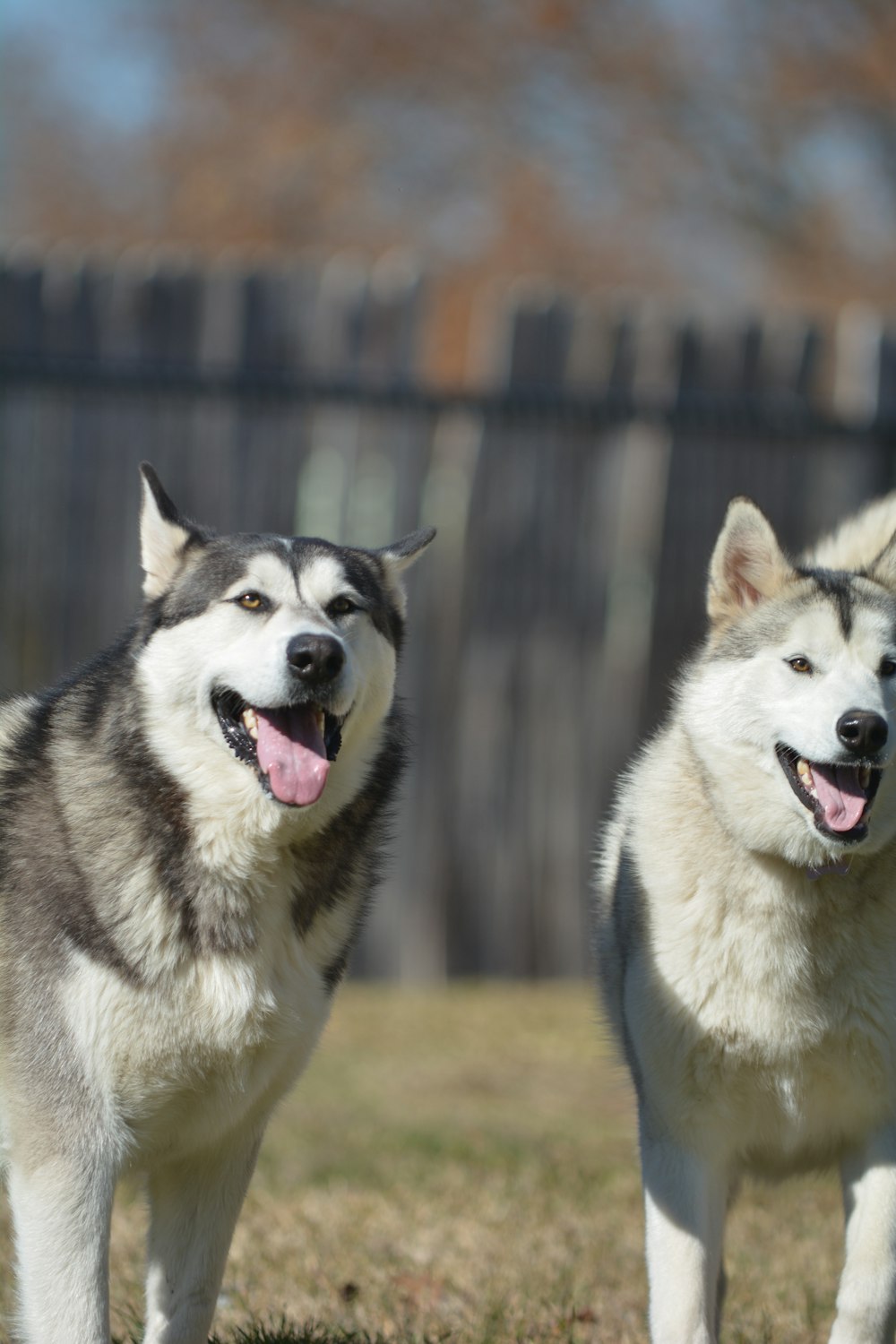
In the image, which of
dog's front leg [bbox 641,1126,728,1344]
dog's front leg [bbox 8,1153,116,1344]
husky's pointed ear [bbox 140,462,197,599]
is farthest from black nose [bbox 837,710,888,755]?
dog's front leg [bbox 8,1153,116,1344]

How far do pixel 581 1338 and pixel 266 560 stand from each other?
2233 mm

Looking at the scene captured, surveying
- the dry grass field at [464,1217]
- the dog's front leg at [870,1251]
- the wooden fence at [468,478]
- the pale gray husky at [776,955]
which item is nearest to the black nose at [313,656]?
the pale gray husky at [776,955]

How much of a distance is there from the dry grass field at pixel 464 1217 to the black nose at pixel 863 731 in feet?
5.10

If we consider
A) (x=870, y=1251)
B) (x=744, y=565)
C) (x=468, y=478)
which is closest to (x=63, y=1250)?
(x=870, y=1251)

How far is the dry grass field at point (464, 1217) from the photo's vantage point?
435cm

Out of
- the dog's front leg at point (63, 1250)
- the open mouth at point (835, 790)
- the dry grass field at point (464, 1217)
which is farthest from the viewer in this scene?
the dry grass field at point (464, 1217)

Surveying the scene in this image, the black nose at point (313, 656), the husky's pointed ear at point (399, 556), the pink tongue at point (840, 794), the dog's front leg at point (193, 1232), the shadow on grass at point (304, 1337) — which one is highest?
the husky's pointed ear at point (399, 556)

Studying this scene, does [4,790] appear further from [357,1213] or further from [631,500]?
[631,500]

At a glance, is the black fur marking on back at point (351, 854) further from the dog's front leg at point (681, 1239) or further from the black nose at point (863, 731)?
the black nose at point (863, 731)

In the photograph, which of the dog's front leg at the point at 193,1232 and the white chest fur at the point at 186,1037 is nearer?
the white chest fur at the point at 186,1037

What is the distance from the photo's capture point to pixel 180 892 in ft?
11.9

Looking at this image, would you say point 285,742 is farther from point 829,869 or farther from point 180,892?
point 829,869

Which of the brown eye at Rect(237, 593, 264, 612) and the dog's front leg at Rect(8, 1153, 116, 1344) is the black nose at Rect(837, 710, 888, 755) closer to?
the brown eye at Rect(237, 593, 264, 612)

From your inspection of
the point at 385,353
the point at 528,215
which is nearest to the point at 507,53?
the point at 528,215
